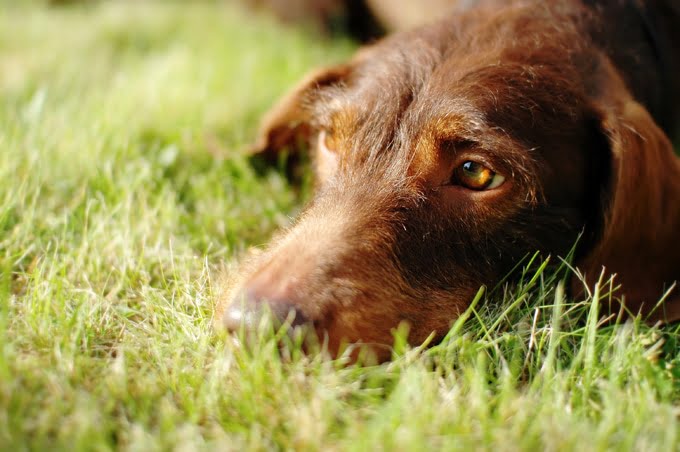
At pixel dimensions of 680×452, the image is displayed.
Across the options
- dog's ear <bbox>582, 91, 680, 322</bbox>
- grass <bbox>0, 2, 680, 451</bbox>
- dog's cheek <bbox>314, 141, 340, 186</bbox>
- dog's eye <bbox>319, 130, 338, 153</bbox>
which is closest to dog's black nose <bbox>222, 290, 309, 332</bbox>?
grass <bbox>0, 2, 680, 451</bbox>

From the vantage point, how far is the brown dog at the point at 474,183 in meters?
2.52

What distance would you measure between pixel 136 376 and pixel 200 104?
2.71 m

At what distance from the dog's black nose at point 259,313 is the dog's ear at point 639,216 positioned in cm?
131

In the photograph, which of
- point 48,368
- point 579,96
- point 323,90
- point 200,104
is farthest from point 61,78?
point 579,96

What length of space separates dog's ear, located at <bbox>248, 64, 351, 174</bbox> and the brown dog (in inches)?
20.5

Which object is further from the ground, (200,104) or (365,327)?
(200,104)

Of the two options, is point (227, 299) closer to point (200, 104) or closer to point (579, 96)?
point (579, 96)

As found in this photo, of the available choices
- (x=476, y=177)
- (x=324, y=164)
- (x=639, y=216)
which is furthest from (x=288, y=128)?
(x=639, y=216)

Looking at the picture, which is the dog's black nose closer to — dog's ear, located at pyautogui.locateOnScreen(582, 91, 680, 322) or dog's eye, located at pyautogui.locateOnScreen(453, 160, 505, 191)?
dog's eye, located at pyautogui.locateOnScreen(453, 160, 505, 191)

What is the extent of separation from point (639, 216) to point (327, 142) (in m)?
1.39

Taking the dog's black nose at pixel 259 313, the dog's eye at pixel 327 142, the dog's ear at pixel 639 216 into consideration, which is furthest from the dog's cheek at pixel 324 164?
the dog's ear at pixel 639 216

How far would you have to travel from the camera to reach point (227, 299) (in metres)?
2.44

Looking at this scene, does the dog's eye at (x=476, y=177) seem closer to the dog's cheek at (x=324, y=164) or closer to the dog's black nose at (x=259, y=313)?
the dog's cheek at (x=324, y=164)

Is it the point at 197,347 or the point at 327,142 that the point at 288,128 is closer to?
the point at 327,142
